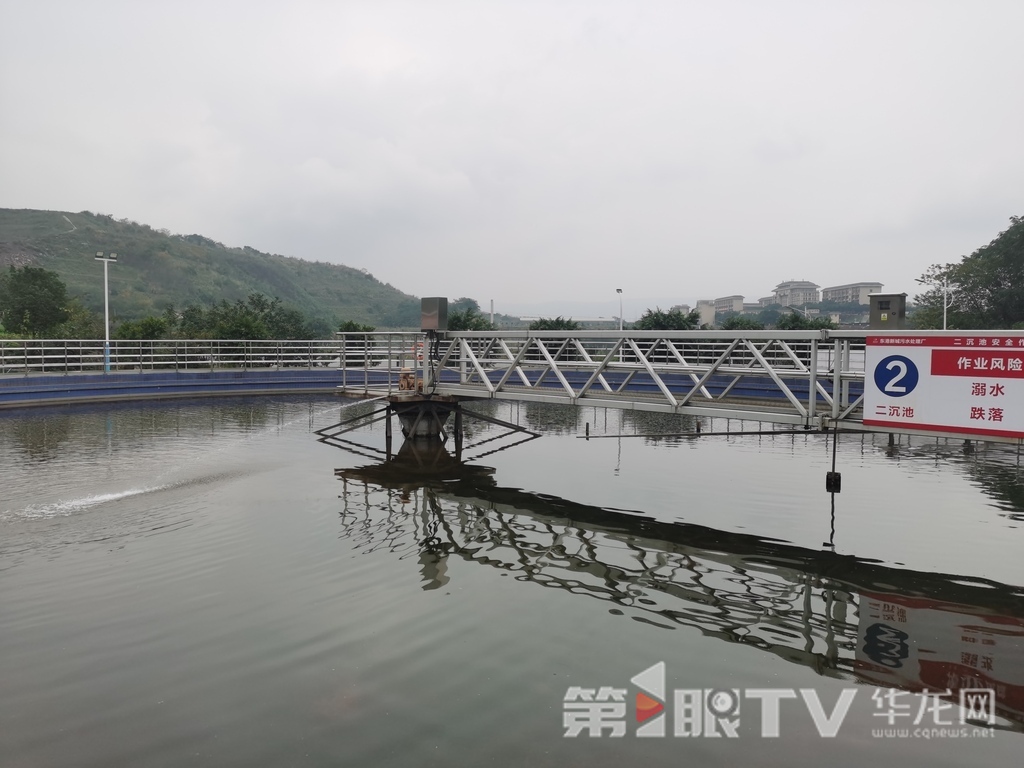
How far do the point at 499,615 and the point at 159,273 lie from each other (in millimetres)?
134887

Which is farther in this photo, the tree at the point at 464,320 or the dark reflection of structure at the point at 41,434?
the tree at the point at 464,320

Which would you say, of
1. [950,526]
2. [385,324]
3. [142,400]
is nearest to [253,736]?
[950,526]

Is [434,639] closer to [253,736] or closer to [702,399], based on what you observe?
[253,736]

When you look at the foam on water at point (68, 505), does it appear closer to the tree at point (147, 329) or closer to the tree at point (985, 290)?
the tree at point (147, 329)

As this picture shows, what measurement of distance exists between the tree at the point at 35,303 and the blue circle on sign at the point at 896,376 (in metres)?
49.0

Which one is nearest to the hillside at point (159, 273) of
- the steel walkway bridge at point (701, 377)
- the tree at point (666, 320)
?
the tree at point (666, 320)

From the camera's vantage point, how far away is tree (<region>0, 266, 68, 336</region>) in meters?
47.0

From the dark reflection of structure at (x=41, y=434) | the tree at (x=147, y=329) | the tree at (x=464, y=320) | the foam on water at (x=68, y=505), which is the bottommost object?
the foam on water at (x=68, y=505)

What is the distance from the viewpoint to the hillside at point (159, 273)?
112500mm

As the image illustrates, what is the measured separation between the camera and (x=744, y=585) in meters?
7.52

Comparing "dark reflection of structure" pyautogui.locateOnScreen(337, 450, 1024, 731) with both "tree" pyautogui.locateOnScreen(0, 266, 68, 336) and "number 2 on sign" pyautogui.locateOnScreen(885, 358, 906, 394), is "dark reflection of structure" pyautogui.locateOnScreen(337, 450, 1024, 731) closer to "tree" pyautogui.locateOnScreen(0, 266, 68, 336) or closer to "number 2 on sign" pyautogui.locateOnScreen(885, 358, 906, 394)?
"number 2 on sign" pyautogui.locateOnScreen(885, 358, 906, 394)

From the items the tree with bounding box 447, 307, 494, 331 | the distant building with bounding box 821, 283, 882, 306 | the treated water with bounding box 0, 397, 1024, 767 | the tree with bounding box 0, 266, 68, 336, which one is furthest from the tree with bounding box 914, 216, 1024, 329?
the distant building with bounding box 821, 283, 882, 306

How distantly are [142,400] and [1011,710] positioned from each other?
80.1ft

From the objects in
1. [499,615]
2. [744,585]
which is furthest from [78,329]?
[744,585]
